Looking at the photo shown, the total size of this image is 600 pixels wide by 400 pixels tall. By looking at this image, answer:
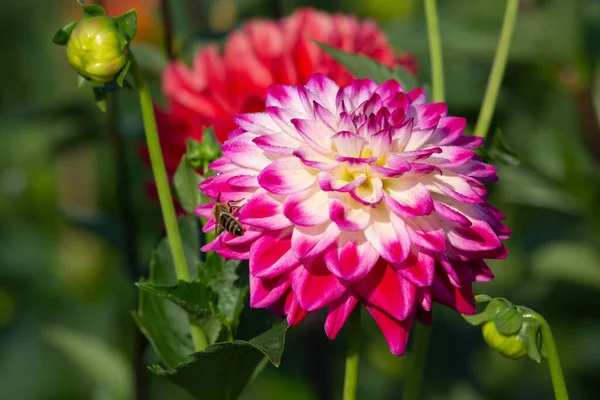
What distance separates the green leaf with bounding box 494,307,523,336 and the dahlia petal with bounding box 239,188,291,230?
0.18m

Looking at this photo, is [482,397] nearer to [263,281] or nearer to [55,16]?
[263,281]

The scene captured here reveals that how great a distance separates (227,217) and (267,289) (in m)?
0.07

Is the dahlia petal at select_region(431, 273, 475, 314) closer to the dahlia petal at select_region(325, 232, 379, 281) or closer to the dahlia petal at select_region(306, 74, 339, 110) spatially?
the dahlia petal at select_region(325, 232, 379, 281)

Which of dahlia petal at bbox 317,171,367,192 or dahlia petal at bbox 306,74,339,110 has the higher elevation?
dahlia petal at bbox 306,74,339,110

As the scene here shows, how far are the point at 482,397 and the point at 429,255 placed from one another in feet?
3.31

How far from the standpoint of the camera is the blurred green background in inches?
57.8

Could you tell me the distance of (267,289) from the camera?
0.76 meters

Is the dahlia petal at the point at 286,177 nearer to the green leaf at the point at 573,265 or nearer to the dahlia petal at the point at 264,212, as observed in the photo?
the dahlia petal at the point at 264,212

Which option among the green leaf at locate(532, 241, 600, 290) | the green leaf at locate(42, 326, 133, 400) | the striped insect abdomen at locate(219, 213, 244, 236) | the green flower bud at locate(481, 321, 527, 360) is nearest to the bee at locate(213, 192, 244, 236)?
the striped insect abdomen at locate(219, 213, 244, 236)

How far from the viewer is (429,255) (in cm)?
74

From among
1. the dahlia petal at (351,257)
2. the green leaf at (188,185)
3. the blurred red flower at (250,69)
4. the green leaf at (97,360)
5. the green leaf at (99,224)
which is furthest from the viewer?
the green leaf at (99,224)

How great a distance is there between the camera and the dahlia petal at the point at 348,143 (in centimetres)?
75

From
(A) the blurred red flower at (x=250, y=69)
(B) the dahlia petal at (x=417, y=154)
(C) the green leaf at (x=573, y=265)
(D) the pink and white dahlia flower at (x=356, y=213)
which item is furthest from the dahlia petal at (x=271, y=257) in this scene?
(C) the green leaf at (x=573, y=265)

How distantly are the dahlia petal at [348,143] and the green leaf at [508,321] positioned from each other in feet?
0.56
